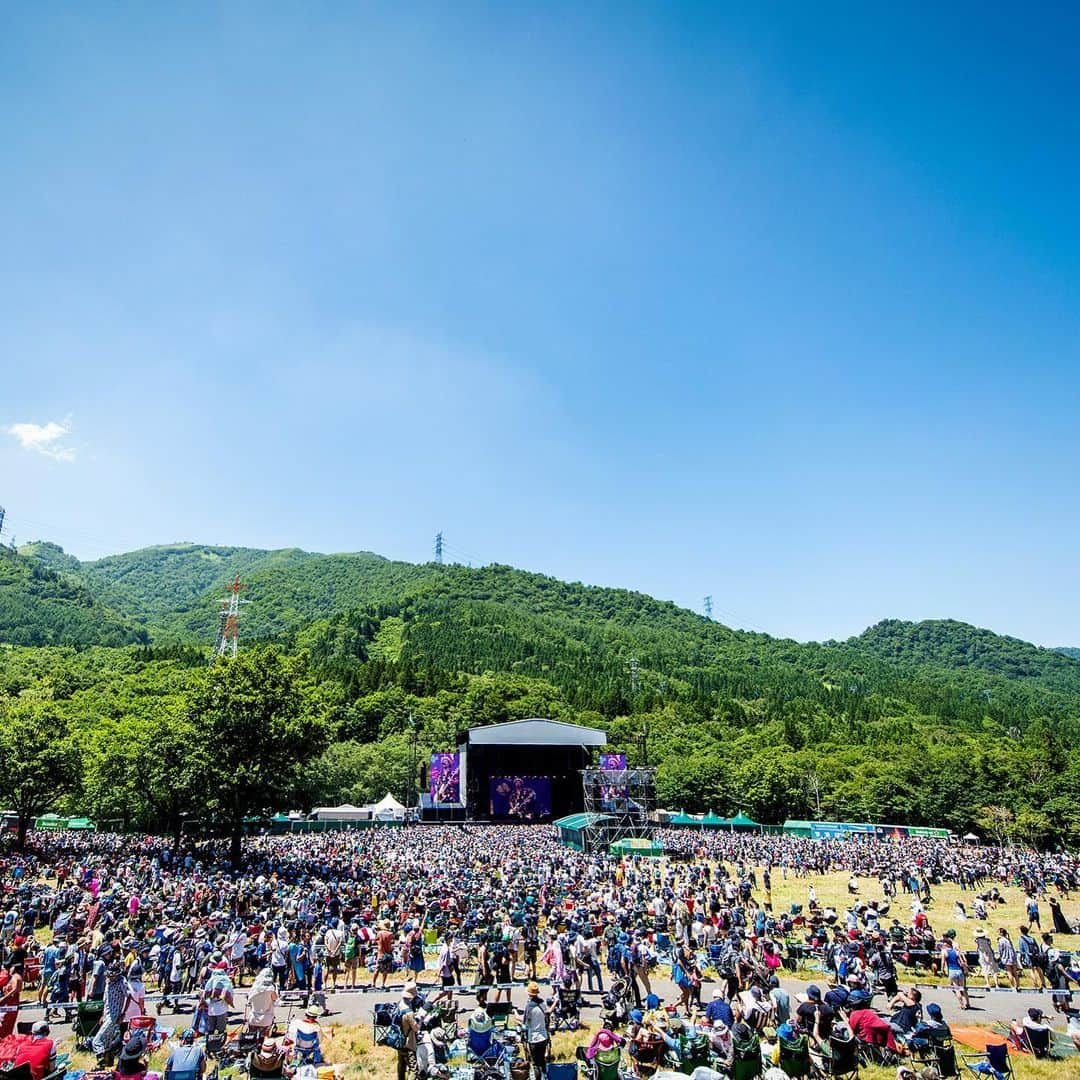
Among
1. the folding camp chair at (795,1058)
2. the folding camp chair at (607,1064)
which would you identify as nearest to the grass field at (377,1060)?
the folding camp chair at (795,1058)

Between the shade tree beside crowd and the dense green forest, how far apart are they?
0.23m

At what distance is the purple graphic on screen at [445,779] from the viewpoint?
69.2 m

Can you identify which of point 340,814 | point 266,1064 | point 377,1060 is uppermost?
point 266,1064

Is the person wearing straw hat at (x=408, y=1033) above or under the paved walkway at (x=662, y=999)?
above

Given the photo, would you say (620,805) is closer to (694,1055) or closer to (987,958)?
(987,958)

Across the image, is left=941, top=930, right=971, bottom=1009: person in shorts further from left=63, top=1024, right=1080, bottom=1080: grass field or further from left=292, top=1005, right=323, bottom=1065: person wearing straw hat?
left=292, top=1005, right=323, bottom=1065: person wearing straw hat

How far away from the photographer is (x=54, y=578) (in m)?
197

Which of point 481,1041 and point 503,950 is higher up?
point 481,1041

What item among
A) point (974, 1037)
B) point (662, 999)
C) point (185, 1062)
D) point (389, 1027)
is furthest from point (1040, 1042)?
point (185, 1062)

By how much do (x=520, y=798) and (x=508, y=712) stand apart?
35.9 metres

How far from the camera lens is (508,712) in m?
106

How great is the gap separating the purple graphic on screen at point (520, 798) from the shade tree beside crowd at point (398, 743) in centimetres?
1532

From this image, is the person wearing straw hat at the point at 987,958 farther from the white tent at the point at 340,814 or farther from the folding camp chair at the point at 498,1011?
the white tent at the point at 340,814

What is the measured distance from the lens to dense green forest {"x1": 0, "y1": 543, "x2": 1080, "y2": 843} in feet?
131
